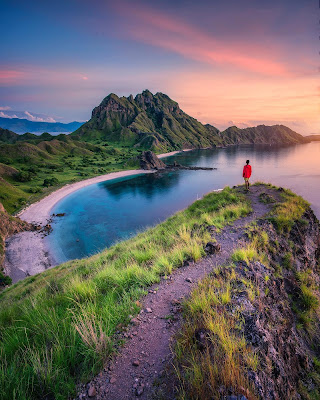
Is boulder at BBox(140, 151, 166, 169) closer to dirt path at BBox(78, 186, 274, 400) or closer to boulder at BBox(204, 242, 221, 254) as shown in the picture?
boulder at BBox(204, 242, 221, 254)

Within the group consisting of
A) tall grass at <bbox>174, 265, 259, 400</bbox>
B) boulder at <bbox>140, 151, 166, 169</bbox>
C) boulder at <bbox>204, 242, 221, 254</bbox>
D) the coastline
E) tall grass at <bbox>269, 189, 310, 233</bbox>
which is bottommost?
the coastline

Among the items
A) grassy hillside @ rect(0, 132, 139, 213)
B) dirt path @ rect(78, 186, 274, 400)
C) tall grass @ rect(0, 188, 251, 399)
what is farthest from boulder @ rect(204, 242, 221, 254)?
grassy hillside @ rect(0, 132, 139, 213)

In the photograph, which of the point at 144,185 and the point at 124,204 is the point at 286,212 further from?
the point at 144,185

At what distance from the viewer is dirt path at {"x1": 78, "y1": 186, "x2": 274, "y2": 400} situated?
3.03 m

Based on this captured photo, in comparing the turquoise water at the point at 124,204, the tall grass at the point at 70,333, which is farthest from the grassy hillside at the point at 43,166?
the tall grass at the point at 70,333

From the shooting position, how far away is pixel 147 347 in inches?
148

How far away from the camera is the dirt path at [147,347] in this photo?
303 cm

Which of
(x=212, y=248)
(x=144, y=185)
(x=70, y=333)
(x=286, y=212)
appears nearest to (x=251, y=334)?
(x=70, y=333)

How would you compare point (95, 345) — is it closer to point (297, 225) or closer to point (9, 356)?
point (9, 356)

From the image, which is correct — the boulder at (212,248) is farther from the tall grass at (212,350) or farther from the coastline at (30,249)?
the coastline at (30,249)

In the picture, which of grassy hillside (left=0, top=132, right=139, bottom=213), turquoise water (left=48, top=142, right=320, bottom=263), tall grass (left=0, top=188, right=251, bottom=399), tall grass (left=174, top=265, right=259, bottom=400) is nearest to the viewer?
tall grass (left=174, top=265, right=259, bottom=400)

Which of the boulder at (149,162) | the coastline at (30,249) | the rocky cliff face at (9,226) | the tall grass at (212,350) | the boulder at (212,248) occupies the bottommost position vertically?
the coastline at (30,249)

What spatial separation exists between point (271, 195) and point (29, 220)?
48.9m

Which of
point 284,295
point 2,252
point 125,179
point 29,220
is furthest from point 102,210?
point 284,295
